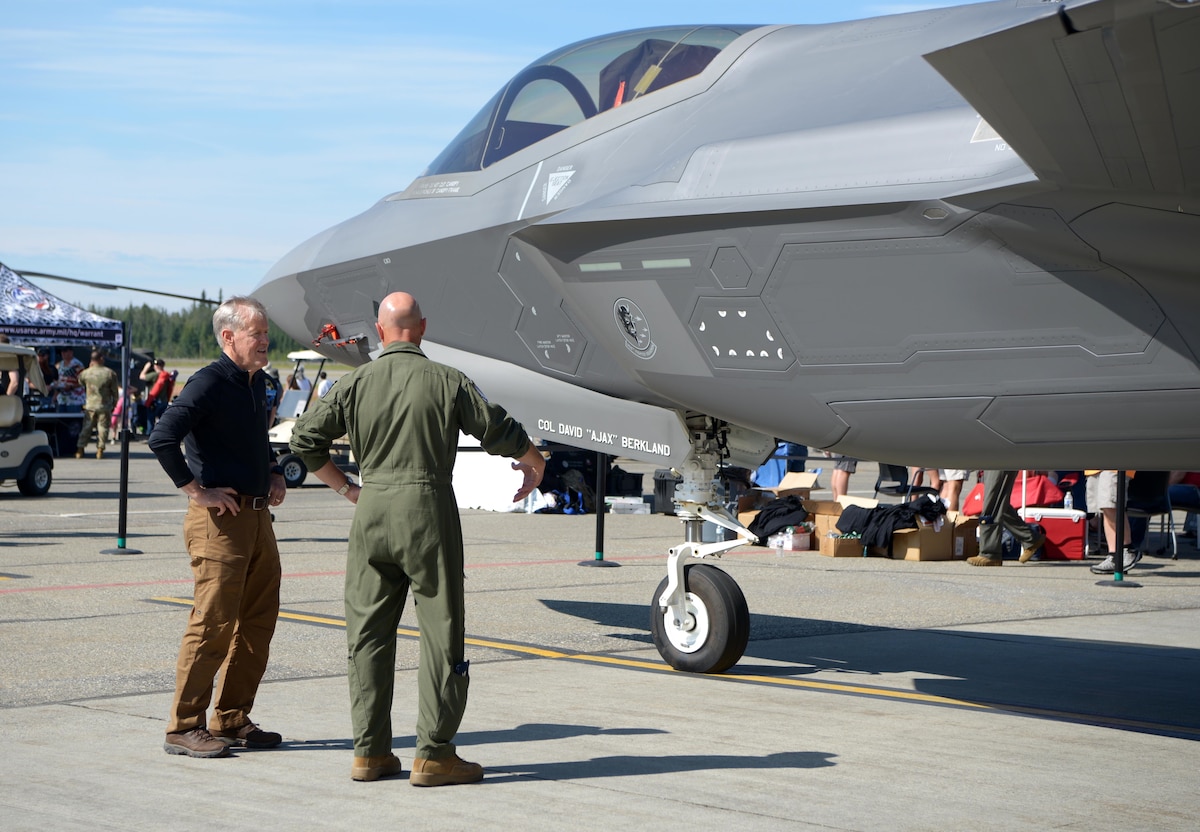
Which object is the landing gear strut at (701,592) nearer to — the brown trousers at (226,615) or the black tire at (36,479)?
the brown trousers at (226,615)

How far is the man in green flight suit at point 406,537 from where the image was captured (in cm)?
562

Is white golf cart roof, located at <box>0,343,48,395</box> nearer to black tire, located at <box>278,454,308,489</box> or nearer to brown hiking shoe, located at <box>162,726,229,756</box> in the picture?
black tire, located at <box>278,454,308,489</box>

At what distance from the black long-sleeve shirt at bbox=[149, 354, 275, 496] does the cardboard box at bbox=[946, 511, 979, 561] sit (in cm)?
1113

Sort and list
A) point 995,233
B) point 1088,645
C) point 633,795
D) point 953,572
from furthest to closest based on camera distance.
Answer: point 953,572
point 1088,645
point 995,233
point 633,795

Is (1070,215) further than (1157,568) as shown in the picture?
No

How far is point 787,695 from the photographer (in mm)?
8031

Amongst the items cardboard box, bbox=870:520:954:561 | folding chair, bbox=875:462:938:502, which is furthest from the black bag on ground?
cardboard box, bbox=870:520:954:561

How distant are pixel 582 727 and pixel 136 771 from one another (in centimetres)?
218

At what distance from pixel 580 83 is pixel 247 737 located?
14.7 feet

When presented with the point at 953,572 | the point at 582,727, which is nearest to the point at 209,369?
the point at 582,727

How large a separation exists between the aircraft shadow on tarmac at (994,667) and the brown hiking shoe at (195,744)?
11.9 feet

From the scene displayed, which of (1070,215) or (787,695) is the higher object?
(1070,215)

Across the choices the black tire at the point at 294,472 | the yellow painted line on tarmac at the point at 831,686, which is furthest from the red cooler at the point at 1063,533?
the black tire at the point at 294,472

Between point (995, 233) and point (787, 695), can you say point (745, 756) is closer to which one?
point (787, 695)
